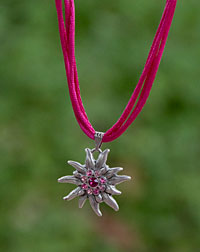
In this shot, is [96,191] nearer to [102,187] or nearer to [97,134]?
[102,187]

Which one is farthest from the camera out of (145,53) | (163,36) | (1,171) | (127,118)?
(145,53)

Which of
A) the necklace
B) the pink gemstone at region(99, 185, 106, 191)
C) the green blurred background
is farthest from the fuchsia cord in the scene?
the green blurred background

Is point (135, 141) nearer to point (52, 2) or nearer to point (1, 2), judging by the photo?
point (52, 2)

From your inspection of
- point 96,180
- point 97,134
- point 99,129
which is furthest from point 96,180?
point 99,129

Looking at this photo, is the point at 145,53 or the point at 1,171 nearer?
the point at 1,171

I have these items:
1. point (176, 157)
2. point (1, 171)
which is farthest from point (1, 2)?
point (176, 157)

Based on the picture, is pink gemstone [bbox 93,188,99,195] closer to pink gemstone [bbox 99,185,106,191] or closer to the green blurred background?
pink gemstone [bbox 99,185,106,191]
